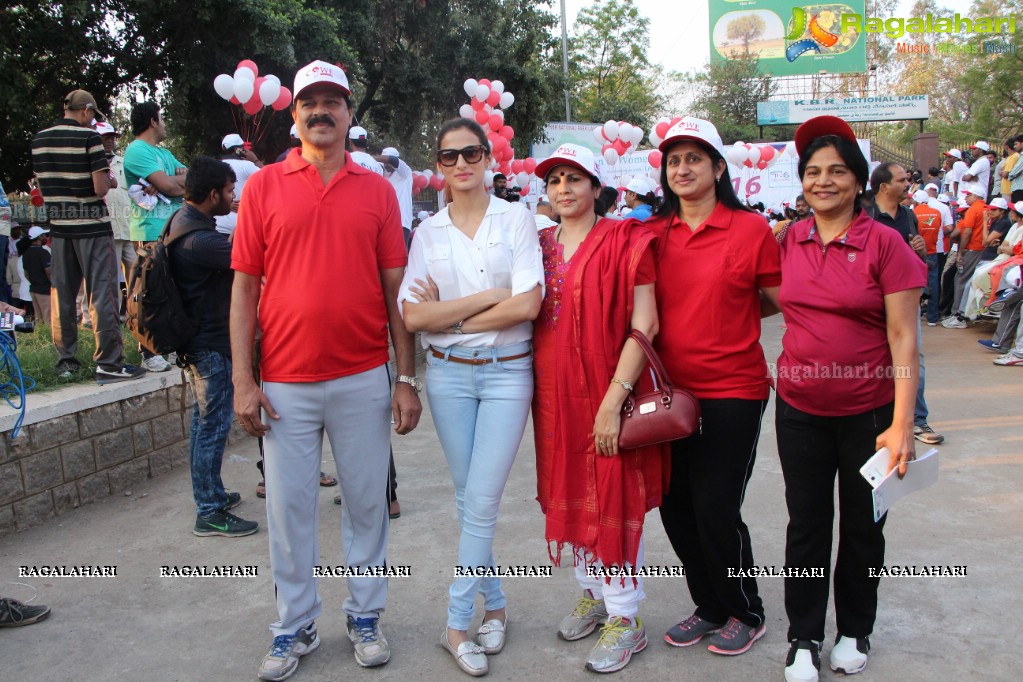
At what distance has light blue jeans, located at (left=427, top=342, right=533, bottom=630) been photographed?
2812 mm

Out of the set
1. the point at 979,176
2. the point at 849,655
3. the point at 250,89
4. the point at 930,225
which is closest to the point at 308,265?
Result: the point at 849,655

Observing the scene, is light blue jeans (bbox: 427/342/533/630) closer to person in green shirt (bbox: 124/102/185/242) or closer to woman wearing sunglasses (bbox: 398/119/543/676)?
woman wearing sunglasses (bbox: 398/119/543/676)

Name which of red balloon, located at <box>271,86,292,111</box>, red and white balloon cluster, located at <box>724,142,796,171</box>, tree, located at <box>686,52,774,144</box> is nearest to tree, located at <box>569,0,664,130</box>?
tree, located at <box>686,52,774,144</box>

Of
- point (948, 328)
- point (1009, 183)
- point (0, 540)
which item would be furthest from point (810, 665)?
point (1009, 183)

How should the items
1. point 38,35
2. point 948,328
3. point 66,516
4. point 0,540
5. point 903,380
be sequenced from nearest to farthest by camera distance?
1. point 903,380
2. point 0,540
3. point 66,516
4. point 948,328
5. point 38,35

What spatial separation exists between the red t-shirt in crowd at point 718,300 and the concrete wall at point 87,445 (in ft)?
11.4

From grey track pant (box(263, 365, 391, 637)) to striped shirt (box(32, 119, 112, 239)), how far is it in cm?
310

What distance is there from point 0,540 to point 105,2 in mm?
12626

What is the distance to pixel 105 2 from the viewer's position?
1380cm

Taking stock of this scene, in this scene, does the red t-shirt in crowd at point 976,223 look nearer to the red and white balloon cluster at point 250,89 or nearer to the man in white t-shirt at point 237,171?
the red and white balloon cluster at point 250,89

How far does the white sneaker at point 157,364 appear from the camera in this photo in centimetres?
531

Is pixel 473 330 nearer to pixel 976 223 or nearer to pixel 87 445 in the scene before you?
pixel 87 445

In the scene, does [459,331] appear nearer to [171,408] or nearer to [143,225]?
[171,408]

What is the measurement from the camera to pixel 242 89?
8.55 metres
